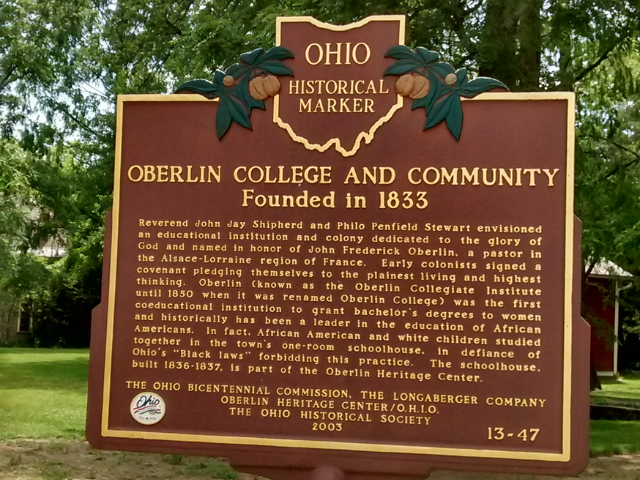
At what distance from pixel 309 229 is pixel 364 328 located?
645mm

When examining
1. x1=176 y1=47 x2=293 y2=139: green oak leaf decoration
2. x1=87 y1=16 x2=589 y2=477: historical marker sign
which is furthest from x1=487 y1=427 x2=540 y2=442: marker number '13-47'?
x1=176 y1=47 x2=293 y2=139: green oak leaf decoration

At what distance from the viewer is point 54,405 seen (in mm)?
12133

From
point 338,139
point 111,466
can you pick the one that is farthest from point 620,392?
point 338,139

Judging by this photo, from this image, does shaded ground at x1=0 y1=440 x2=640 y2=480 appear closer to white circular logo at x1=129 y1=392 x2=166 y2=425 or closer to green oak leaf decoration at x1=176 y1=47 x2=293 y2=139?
A: white circular logo at x1=129 y1=392 x2=166 y2=425

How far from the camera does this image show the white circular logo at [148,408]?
430cm

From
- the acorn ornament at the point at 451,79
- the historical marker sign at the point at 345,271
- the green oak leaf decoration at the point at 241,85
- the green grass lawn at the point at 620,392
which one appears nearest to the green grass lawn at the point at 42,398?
the historical marker sign at the point at 345,271

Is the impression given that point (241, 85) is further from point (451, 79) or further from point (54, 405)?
point (54, 405)

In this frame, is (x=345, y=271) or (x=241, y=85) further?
(x=241, y=85)

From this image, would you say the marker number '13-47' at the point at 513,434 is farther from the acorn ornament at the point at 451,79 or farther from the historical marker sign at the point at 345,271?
the acorn ornament at the point at 451,79

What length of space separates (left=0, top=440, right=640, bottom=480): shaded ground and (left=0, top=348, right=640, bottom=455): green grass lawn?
2.21 ft

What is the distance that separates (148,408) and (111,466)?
3993 millimetres

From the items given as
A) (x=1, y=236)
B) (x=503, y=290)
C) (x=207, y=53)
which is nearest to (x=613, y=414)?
(x=207, y=53)

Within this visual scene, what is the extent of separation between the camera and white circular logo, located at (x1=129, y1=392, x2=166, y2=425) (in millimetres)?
4301

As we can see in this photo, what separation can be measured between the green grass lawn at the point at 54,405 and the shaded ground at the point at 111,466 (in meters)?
0.67
